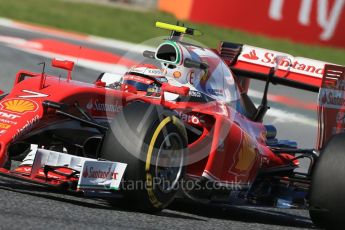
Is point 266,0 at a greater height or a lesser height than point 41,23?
greater

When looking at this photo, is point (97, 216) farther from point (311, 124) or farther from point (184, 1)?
point (184, 1)

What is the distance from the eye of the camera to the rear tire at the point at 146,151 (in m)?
5.97

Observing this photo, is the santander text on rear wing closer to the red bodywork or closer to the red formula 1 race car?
the red formula 1 race car

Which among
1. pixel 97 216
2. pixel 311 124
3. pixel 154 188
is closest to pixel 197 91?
pixel 154 188

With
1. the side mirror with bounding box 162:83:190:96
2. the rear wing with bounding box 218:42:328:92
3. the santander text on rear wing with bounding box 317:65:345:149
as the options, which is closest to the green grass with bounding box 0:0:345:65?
the rear wing with bounding box 218:42:328:92

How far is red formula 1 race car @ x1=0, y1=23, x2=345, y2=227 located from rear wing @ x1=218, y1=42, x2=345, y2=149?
0.01 m

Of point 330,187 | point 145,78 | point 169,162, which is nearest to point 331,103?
point 330,187

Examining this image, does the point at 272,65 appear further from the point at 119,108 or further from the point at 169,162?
the point at 169,162

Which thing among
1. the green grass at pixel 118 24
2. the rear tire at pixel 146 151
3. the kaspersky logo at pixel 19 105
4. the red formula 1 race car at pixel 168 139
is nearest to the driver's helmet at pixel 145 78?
the red formula 1 race car at pixel 168 139

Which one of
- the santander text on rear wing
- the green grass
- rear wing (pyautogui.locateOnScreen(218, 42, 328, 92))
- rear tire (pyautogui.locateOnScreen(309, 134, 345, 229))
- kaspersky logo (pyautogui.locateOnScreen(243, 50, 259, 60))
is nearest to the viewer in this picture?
rear tire (pyautogui.locateOnScreen(309, 134, 345, 229))

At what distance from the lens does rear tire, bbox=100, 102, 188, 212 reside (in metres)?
5.97

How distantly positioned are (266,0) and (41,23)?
4.80m

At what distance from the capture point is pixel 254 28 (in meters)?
20.1

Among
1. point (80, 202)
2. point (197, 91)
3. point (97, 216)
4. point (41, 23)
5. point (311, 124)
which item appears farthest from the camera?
point (41, 23)
